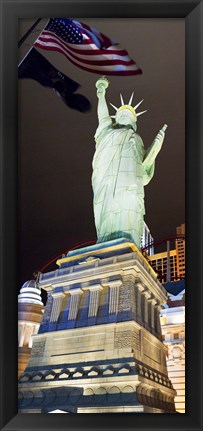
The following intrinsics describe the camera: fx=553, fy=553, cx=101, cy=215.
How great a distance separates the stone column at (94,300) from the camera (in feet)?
14.5

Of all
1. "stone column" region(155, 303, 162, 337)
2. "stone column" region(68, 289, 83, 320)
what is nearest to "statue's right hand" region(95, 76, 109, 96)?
"stone column" region(68, 289, 83, 320)

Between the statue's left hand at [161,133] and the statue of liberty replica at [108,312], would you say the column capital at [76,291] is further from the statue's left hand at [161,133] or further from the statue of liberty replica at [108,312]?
the statue's left hand at [161,133]

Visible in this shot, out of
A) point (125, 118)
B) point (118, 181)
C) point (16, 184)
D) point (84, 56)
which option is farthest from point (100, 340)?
point (84, 56)

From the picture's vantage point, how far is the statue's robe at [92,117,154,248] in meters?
4.52

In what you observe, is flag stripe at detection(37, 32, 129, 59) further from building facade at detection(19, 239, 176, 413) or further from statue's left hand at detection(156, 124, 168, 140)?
building facade at detection(19, 239, 176, 413)

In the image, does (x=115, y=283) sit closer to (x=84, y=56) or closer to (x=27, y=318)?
(x=27, y=318)

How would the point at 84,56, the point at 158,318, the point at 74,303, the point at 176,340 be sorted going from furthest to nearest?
the point at 84,56 → the point at 74,303 → the point at 158,318 → the point at 176,340

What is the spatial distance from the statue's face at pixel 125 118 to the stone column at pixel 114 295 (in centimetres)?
132

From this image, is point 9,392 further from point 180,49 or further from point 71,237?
point 180,49

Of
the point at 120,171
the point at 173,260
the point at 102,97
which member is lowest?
the point at 173,260

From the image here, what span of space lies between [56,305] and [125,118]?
165 cm

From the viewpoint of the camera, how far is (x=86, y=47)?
4617mm

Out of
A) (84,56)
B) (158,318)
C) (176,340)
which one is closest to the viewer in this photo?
(176,340)

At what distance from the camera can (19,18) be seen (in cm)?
445
